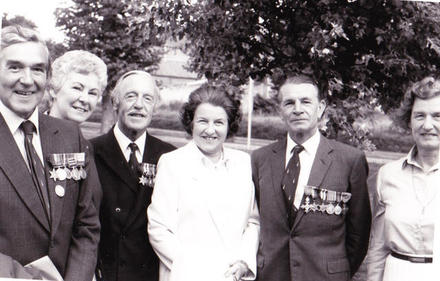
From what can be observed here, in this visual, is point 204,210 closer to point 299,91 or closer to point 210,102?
point 210,102

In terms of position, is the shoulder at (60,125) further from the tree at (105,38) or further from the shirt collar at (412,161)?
the tree at (105,38)

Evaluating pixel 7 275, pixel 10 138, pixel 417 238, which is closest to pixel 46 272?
pixel 7 275

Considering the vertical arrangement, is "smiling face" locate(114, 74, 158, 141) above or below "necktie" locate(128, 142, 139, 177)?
above

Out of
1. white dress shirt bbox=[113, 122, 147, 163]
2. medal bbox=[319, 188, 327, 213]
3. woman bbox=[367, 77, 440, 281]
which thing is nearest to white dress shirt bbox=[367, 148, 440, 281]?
woman bbox=[367, 77, 440, 281]

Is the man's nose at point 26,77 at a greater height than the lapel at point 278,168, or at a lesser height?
greater

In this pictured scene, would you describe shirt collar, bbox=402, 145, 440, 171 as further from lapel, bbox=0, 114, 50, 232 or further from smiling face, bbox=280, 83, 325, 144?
lapel, bbox=0, 114, 50, 232

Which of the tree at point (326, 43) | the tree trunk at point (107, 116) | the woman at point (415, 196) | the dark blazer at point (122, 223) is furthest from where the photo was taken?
the tree trunk at point (107, 116)

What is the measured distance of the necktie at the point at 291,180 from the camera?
3191 millimetres

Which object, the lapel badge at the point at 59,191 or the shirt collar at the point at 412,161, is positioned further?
the shirt collar at the point at 412,161

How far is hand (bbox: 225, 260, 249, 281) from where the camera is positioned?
320 cm

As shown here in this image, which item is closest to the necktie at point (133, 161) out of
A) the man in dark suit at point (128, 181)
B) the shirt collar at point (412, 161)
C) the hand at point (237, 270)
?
the man in dark suit at point (128, 181)

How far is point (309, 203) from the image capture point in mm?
3148

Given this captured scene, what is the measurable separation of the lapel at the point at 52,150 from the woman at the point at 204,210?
0.57m

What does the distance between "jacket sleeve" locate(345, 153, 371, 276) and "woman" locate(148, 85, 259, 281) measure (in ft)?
1.86
